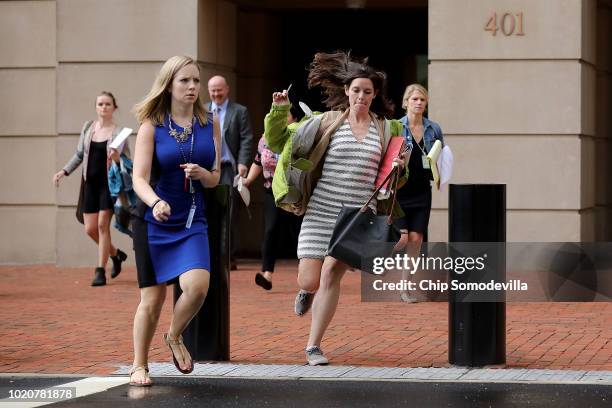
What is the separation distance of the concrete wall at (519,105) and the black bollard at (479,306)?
21.9 ft

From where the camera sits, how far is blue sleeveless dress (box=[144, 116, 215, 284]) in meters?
8.09

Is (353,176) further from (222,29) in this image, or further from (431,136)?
(222,29)

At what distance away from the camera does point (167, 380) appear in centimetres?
833

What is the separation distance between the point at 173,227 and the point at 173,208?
108 millimetres

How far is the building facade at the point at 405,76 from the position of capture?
15375 mm

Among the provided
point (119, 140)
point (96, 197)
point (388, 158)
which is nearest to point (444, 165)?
point (119, 140)

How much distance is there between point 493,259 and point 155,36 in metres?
8.19

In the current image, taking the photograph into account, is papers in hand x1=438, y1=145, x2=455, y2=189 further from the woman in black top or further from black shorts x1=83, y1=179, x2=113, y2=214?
black shorts x1=83, y1=179, x2=113, y2=214

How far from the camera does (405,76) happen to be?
18.3 meters

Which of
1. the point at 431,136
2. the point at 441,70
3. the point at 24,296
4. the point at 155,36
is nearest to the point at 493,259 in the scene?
the point at 431,136

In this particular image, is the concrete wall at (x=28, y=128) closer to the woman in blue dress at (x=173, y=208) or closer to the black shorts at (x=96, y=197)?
the black shorts at (x=96, y=197)

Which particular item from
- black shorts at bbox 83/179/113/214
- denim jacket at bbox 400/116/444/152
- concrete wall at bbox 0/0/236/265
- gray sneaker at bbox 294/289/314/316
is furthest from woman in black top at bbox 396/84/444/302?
concrete wall at bbox 0/0/236/265

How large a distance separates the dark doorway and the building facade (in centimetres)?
10

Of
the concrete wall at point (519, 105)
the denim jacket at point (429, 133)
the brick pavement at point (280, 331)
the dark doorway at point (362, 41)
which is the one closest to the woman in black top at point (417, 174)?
the denim jacket at point (429, 133)
